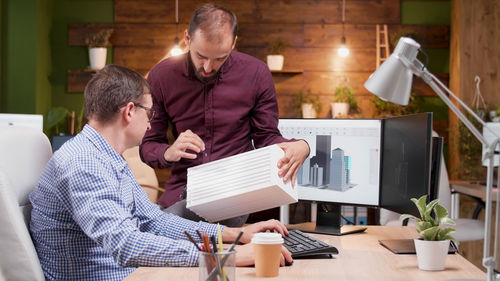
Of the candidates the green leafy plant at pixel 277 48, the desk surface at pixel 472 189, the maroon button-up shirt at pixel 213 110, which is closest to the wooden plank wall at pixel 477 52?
the desk surface at pixel 472 189

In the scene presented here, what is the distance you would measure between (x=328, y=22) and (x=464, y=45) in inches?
53.0

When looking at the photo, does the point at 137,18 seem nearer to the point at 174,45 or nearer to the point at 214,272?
the point at 174,45

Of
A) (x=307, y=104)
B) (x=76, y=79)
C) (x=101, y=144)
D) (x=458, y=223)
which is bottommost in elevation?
(x=458, y=223)

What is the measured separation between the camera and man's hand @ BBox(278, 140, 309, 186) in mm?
1846

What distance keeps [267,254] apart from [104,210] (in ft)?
1.34

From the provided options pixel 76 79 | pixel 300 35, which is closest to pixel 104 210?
pixel 300 35

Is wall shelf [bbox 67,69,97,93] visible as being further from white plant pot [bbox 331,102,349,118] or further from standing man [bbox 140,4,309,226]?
standing man [bbox 140,4,309,226]

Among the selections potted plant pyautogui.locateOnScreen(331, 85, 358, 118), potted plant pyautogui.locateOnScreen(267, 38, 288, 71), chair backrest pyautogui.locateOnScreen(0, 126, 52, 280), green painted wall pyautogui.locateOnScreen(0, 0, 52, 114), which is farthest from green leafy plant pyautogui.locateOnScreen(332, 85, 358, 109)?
chair backrest pyautogui.locateOnScreen(0, 126, 52, 280)

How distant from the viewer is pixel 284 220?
3.15 metres

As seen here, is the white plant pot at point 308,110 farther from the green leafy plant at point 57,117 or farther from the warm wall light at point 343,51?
the green leafy plant at point 57,117

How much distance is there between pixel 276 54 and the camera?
6160 mm

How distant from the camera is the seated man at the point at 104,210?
4.97ft

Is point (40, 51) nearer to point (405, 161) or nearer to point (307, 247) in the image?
point (405, 161)

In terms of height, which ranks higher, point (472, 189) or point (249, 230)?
point (249, 230)
